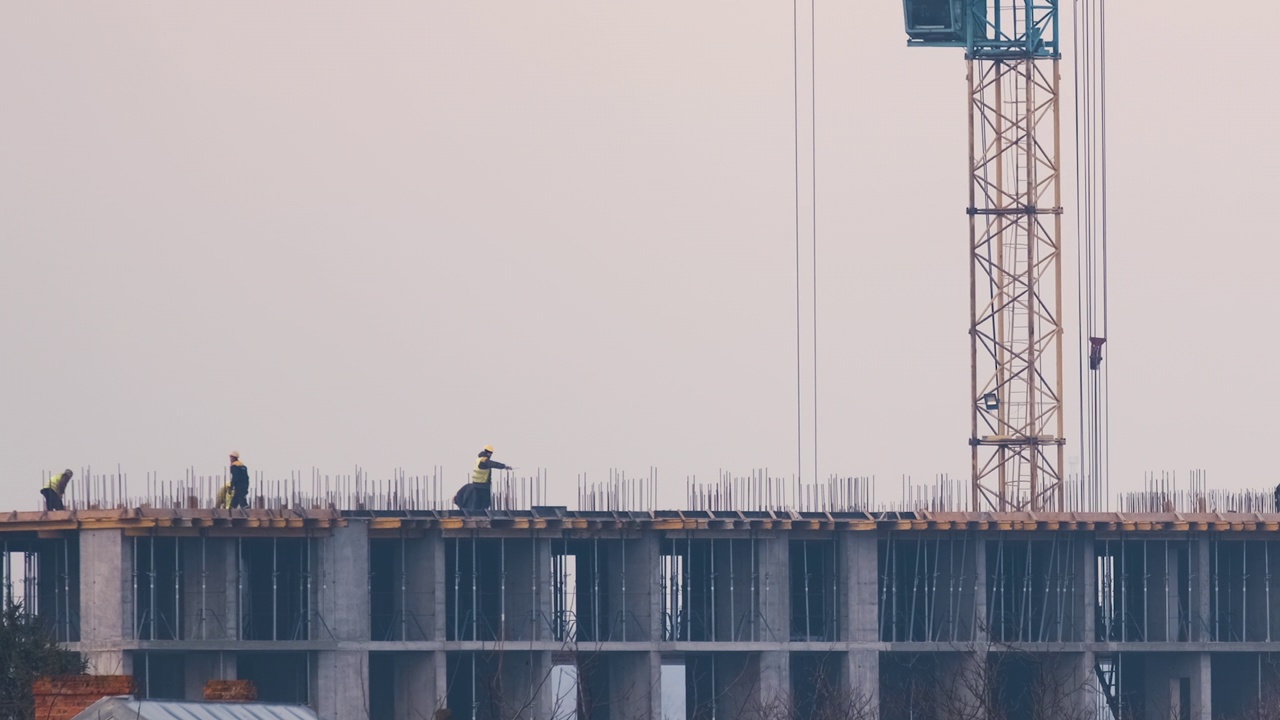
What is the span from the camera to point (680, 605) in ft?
177

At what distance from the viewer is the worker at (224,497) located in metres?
50.5

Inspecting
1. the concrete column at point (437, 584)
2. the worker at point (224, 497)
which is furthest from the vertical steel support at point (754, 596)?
the worker at point (224, 497)

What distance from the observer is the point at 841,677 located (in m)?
52.7

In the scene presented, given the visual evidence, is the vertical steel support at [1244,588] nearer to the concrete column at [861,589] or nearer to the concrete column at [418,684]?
the concrete column at [861,589]

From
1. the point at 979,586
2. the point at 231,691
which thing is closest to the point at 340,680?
the point at 979,586

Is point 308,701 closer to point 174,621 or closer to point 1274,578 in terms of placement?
point 174,621

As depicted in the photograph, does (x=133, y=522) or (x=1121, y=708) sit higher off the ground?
(x=133, y=522)

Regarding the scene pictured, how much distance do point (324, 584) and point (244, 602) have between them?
169 cm

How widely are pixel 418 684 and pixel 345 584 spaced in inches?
108

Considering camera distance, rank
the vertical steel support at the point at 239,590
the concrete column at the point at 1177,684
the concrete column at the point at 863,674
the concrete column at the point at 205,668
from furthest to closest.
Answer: the concrete column at the point at 1177,684
the concrete column at the point at 863,674
the vertical steel support at the point at 239,590
the concrete column at the point at 205,668

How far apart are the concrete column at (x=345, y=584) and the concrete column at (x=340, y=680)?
0.37m

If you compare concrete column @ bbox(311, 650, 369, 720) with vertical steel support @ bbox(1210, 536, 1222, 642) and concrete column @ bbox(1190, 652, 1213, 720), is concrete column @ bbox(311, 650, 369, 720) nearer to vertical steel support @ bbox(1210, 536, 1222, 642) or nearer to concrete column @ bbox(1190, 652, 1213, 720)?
concrete column @ bbox(1190, 652, 1213, 720)

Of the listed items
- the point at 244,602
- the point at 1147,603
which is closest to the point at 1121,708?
the point at 1147,603

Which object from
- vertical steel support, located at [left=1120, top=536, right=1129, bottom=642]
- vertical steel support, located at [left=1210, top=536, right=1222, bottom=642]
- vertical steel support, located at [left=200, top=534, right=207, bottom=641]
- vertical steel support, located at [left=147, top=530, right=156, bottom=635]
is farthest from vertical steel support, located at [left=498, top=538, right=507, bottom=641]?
vertical steel support, located at [left=1210, top=536, right=1222, bottom=642]
